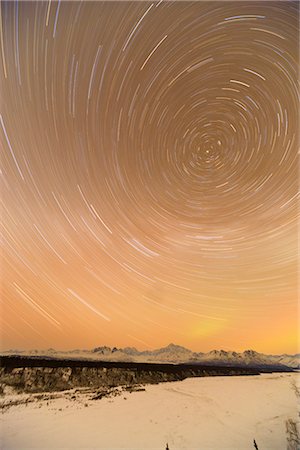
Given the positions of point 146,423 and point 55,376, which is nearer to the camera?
point 146,423

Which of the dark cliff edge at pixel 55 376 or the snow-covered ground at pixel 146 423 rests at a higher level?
the snow-covered ground at pixel 146 423

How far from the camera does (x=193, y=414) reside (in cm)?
1418

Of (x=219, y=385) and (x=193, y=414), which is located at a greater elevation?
(x=193, y=414)

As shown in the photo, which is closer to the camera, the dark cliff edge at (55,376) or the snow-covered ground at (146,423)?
the snow-covered ground at (146,423)

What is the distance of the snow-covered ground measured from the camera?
11.2 metres

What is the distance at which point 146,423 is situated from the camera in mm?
12711

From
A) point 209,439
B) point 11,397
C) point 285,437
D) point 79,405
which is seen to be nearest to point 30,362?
point 11,397

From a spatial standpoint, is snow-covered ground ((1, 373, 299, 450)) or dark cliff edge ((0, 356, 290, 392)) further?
dark cliff edge ((0, 356, 290, 392))

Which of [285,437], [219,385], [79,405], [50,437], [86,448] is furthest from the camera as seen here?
[219,385]

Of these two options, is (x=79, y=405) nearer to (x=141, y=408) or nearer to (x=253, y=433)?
(x=141, y=408)

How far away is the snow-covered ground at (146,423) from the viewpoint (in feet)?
36.7

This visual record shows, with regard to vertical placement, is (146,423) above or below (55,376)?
above

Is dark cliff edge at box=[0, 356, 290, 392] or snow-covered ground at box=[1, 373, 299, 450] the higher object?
snow-covered ground at box=[1, 373, 299, 450]

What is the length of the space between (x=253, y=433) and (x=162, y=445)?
4.54 m
